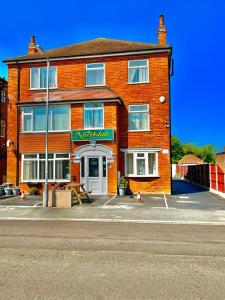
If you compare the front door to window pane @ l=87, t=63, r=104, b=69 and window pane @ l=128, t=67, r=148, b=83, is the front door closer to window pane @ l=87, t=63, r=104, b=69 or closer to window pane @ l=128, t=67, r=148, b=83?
window pane @ l=128, t=67, r=148, b=83

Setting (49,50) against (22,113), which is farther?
(49,50)

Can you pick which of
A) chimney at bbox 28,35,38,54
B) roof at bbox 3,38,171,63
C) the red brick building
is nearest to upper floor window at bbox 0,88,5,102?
chimney at bbox 28,35,38,54

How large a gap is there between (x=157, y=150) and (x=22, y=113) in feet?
31.7

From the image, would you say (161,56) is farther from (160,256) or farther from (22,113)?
(160,256)

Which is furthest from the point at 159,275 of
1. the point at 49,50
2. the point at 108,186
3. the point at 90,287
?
the point at 49,50

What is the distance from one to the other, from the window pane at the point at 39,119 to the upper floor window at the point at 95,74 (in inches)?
154

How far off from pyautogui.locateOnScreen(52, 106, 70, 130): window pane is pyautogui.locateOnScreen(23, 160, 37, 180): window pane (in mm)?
2893

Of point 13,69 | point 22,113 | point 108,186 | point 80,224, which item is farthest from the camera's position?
point 13,69

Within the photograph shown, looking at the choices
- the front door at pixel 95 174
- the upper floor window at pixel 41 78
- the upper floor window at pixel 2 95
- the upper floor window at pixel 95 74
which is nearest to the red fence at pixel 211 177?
the front door at pixel 95 174

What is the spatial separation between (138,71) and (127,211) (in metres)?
11.5

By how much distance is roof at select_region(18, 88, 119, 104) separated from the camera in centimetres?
2123

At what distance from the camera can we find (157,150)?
21.4 meters

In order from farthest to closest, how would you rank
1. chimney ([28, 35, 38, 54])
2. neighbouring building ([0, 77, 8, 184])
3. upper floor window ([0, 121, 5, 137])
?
upper floor window ([0, 121, 5, 137]) < neighbouring building ([0, 77, 8, 184]) < chimney ([28, 35, 38, 54])

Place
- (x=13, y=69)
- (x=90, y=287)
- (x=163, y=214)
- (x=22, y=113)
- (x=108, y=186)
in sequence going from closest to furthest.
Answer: (x=90, y=287)
(x=163, y=214)
(x=108, y=186)
(x=22, y=113)
(x=13, y=69)
